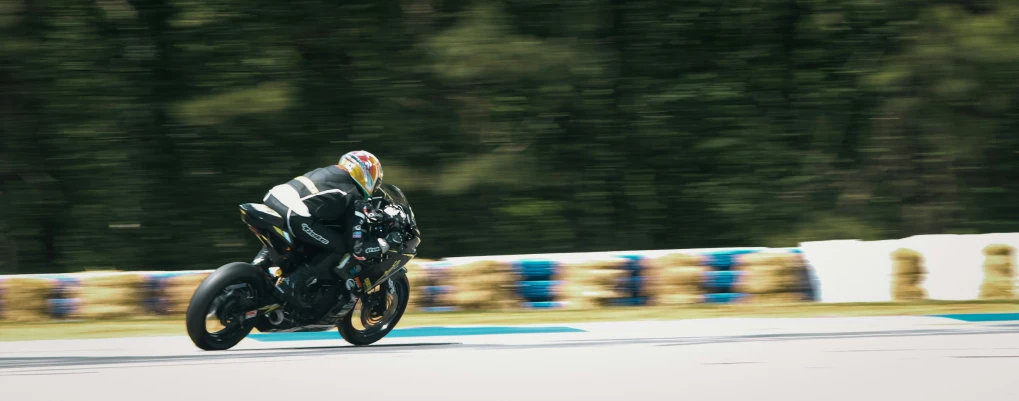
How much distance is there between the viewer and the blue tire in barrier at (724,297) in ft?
38.7

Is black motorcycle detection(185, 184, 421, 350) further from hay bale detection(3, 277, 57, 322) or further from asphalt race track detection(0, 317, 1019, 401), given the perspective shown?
hay bale detection(3, 277, 57, 322)

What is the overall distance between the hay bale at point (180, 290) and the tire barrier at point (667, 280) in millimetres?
11

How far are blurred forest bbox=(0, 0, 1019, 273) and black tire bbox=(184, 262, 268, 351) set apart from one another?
9.01 metres

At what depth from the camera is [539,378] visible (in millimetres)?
6945

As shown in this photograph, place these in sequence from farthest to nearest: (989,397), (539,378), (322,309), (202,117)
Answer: (202,117) < (322,309) < (539,378) < (989,397)

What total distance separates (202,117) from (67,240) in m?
3.01

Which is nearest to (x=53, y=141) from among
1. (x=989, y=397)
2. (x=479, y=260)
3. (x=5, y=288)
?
(x=5, y=288)

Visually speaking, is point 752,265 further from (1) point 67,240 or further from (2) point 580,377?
(1) point 67,240

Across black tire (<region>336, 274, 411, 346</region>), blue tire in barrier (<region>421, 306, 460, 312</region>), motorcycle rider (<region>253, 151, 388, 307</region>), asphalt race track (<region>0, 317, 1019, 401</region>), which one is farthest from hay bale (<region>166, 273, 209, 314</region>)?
motorcycle rider (<region>253, 151, 388, 307</region>)

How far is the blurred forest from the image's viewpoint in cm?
1742

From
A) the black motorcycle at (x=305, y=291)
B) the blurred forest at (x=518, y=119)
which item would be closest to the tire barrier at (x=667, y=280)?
the black motorcycle at (x=305, y=291)

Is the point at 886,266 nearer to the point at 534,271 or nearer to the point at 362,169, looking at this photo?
the point at 534,271

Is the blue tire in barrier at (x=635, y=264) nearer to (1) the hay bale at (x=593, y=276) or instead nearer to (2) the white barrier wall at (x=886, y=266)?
(1) the hay bale at (x=593, y=276)

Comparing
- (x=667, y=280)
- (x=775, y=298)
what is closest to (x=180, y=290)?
(x=667, y=280)
